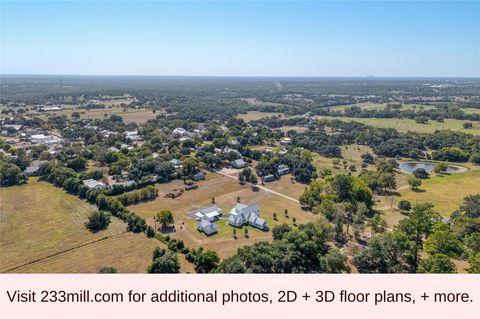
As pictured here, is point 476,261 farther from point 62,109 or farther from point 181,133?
point 62,109

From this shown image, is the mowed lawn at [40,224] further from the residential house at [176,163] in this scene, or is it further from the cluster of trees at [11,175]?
the residential house at [176,163]

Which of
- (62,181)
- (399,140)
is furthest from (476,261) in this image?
(399,140)

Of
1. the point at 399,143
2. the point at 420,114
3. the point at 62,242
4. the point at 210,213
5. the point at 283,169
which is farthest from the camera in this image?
the point at 420,114

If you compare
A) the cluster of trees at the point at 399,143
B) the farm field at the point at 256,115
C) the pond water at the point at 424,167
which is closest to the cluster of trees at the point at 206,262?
the pond water at the point at 424,167

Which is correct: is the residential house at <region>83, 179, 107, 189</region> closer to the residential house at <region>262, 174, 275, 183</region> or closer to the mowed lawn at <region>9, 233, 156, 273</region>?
the mowed lawn at <region>9, 233, 156, 273</region>

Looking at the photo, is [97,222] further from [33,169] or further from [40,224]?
[33,169]

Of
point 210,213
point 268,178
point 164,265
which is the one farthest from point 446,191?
point 164,265
